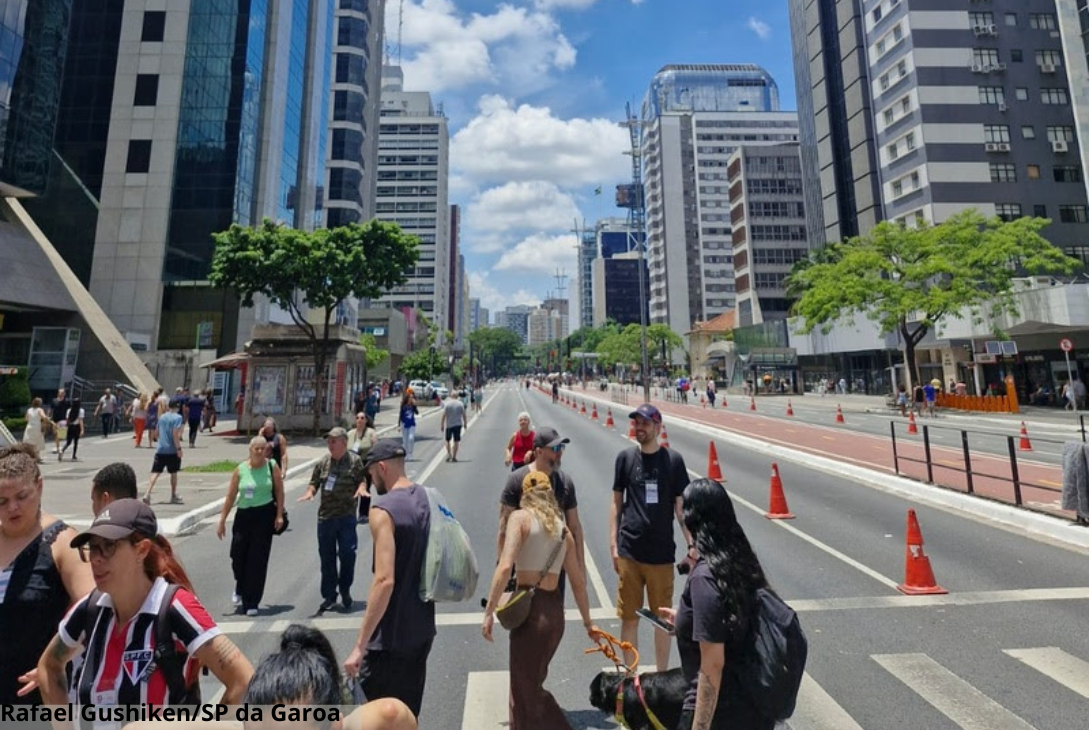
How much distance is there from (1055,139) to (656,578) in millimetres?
58521

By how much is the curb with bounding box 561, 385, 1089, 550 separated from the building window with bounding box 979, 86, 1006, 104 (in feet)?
149

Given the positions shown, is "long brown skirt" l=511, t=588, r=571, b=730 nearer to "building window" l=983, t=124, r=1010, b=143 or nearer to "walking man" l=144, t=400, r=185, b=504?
"walking man" l=144, t=400, r=185, b=504

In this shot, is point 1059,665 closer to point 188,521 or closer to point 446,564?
point 446,564

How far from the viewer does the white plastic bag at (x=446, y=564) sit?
2939mm

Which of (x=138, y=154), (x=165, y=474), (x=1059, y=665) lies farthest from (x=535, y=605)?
(x=138, y=154)

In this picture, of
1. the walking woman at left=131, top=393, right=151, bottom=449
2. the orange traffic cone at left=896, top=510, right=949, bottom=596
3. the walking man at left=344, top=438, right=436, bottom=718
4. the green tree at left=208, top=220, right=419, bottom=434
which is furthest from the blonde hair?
the walking woman at left=131, top=393, right=151, bottom=449

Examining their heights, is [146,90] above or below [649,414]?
above

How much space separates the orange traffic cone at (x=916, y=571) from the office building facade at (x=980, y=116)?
46141 mm

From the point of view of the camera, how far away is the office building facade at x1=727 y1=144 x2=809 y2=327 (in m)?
73.6

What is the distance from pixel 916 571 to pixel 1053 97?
57.5 metres

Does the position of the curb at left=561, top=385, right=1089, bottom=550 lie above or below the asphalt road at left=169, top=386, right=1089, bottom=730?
above

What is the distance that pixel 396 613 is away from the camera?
→ 9.57ft

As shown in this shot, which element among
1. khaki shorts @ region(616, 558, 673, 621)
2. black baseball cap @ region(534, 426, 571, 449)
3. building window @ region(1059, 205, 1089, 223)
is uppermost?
building window @ region(1059, 205, 1089, 223)

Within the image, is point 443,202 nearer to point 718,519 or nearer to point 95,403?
point 95,403
